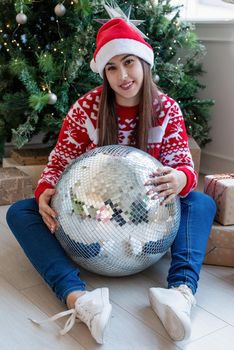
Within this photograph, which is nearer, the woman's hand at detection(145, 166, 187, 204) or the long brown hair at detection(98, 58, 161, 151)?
the woman's hand at detection(145, 166, 187, 204)

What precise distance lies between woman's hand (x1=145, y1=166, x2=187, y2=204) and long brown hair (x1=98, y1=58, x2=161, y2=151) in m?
0.18

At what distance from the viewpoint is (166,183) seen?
1259 millimetres

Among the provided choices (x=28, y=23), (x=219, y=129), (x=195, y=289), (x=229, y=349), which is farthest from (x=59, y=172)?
(x=219, y=129)

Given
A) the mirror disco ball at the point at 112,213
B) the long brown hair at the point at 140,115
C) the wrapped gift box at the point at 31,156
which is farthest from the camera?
the wrapped gift box at the point at 31,156

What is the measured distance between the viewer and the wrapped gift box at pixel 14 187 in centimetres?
200

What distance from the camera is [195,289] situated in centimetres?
126

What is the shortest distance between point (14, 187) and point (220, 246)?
92 cm

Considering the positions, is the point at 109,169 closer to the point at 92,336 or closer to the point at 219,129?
the point at 92,336

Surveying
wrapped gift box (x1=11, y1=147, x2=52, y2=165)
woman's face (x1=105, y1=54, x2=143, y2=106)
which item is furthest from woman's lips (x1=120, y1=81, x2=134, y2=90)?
wrapped gift box (x1=11, y1=147, x2=52, y2=165)

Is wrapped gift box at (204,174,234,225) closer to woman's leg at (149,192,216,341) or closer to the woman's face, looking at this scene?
woman's leg at (149,192,216,341)

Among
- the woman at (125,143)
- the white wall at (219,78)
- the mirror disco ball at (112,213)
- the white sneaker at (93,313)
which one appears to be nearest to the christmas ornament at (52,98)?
the woman at (125,143)

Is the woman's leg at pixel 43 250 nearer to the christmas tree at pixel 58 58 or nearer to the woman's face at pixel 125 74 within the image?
the woman's face at pixel 125 74

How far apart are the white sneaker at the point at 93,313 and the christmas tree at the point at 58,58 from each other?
1046mm

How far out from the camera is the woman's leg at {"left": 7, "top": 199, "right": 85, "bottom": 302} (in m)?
1.23
